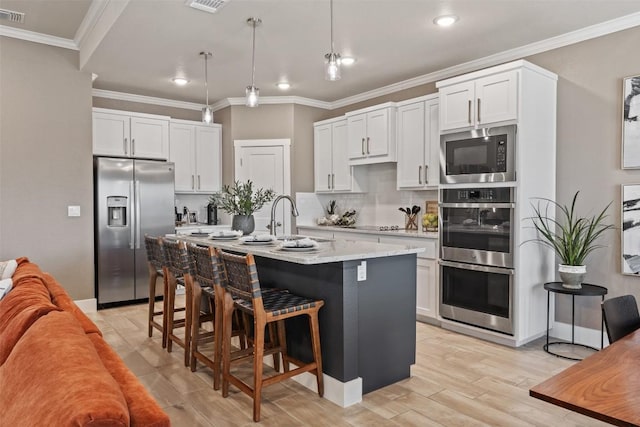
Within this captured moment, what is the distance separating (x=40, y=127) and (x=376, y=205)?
3.95 meters

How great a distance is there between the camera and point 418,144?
4.81 m

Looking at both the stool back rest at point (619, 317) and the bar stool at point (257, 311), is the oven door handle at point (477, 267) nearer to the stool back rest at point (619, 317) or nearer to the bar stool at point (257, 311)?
the stool back rest at point (619, 317)

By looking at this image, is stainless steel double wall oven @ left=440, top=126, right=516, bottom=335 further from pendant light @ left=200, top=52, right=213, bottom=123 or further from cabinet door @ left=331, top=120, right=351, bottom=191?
pendant light @ left=200, top=52, right=213, bottom=123

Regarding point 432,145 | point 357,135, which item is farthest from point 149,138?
point 432,145

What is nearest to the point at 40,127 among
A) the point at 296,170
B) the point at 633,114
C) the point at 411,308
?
the point at 296,170

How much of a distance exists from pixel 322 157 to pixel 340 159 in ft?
1.28

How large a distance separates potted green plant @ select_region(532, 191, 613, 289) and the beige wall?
464cm

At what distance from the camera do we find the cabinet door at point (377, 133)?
16.7 feet

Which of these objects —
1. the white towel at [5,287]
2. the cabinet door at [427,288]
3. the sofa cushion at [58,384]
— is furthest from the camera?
the cabinet door at [427,288]

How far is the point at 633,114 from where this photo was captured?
11.5 feet

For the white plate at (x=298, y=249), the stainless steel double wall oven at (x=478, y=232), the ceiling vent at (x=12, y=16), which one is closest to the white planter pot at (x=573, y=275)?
the stainless steel double wall oven at (x=478, y=232)

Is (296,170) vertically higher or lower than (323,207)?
higher

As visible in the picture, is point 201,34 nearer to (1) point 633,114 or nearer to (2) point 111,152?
(2) point 111,152

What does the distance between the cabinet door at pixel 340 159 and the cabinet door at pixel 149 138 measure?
227cm
